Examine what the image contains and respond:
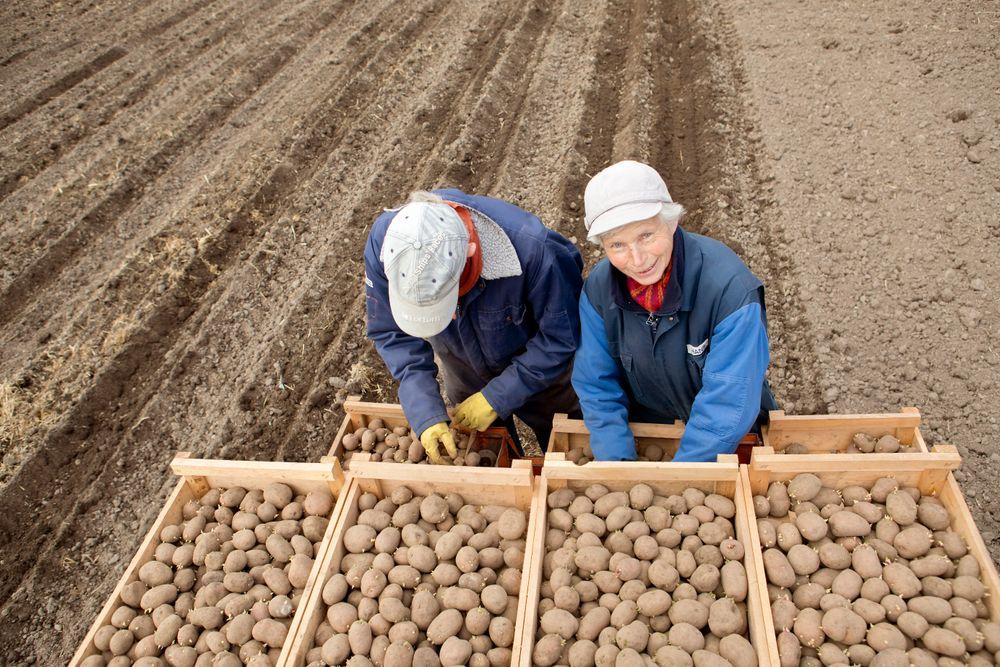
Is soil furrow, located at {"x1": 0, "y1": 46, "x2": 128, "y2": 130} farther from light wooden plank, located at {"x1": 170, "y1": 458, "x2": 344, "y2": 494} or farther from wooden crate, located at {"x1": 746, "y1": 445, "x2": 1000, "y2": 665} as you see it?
→ wooden crate, located at {"x1": 746, "y1": 445, "x2": 1000, "y2": 665}

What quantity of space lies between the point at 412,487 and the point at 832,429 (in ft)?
6.20

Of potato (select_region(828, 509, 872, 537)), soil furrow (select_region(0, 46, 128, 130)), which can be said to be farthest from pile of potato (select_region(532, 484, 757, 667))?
soil furrow (select_region(0, 46, 128, 130))

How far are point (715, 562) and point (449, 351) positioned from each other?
1621mm

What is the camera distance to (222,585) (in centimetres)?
268

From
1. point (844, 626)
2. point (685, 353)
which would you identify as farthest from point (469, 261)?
point (844, 626)

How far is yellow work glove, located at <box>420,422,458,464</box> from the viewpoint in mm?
3033

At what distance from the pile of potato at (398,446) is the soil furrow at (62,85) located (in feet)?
27.0

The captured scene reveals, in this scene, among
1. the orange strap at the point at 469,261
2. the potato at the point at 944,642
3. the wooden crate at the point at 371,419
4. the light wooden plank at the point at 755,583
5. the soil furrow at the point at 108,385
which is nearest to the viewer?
the potato at the point at 944,642

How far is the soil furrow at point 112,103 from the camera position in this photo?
25.1ft

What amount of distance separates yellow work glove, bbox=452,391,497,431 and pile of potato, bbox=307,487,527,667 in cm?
48

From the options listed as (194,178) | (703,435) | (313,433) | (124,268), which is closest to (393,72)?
(194,178)

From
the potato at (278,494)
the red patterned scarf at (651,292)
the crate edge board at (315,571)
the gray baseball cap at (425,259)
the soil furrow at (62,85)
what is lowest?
the soil furrow at (62,85)

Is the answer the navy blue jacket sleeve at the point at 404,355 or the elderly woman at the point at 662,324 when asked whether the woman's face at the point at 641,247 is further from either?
the navy blue jacket sleeve at the point at 404,355

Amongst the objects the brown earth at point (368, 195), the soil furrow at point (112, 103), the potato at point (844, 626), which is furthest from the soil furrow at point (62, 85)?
the potato at point (844, 626)
